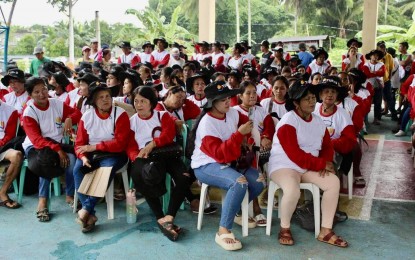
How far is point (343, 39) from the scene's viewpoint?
28.3 meters

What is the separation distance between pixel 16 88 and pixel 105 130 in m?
1.79

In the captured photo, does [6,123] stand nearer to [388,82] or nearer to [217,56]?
[217,56]

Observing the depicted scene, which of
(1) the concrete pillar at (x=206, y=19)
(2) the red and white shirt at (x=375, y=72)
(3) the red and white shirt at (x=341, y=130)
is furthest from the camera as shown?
(1) the concrete pillar at (x=206, y=19)

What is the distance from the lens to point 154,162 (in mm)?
3863

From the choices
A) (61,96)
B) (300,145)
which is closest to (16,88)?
(61,96)

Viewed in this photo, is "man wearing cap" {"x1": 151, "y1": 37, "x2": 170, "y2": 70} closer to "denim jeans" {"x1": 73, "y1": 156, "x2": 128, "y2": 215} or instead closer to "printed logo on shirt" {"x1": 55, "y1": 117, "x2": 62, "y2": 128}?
"printed logo on shirt" {"x1": 55, "y1": 117, "x2": 62, "y2": 128}

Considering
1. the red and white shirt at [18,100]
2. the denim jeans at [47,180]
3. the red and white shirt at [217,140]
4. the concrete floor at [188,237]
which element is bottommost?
the concrete floor at [188,237]

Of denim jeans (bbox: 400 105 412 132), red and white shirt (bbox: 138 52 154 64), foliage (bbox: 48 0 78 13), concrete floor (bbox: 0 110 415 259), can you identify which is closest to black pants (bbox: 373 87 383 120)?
denim jeans (bbox: 400 105 412 132)

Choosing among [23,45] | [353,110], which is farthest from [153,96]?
[23,45]

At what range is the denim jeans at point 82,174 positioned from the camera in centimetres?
389

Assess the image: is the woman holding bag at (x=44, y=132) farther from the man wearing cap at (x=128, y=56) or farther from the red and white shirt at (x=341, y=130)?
the man wearing cap at (x=128, y=56)

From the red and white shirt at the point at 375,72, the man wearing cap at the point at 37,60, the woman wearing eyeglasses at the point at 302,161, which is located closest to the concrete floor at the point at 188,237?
the woman wearing eyeglasses at the point at 302,161

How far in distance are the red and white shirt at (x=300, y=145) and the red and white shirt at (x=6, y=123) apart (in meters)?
2.72

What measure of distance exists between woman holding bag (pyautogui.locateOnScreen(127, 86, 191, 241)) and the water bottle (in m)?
0.13
